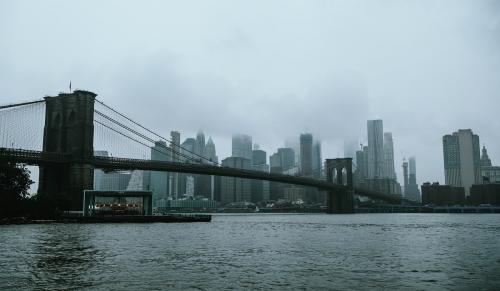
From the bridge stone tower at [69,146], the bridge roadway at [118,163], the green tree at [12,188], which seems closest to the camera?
the green tree at [12,188]

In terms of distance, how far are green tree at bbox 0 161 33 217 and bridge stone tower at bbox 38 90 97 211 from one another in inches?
157

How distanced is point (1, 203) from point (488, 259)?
2510 inches

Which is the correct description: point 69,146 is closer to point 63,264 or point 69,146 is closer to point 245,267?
point 63,264

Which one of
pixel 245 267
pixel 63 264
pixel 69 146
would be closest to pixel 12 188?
pixel 69 146

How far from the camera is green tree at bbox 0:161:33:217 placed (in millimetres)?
73750

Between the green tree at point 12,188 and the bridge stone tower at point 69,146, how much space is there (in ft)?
13.1

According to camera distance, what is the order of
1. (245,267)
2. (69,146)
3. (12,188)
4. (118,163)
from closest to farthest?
(245,267) < (12,188) < (118,163) < (69,146)

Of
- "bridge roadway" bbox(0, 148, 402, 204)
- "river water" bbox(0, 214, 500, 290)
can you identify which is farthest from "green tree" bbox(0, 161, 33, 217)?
"river water" bbox(0, 214, 500, 290)

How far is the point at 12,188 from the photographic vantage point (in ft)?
252

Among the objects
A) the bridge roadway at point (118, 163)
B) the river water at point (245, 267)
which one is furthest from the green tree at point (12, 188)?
the river water at point (245, 267)

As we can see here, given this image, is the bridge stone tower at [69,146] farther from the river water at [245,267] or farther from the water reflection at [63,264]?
the river water at [245,267]

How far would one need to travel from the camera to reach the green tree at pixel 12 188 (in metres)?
73.8

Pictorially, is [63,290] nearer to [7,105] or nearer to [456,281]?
[456,281]

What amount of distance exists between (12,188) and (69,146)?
1784 centimetres
